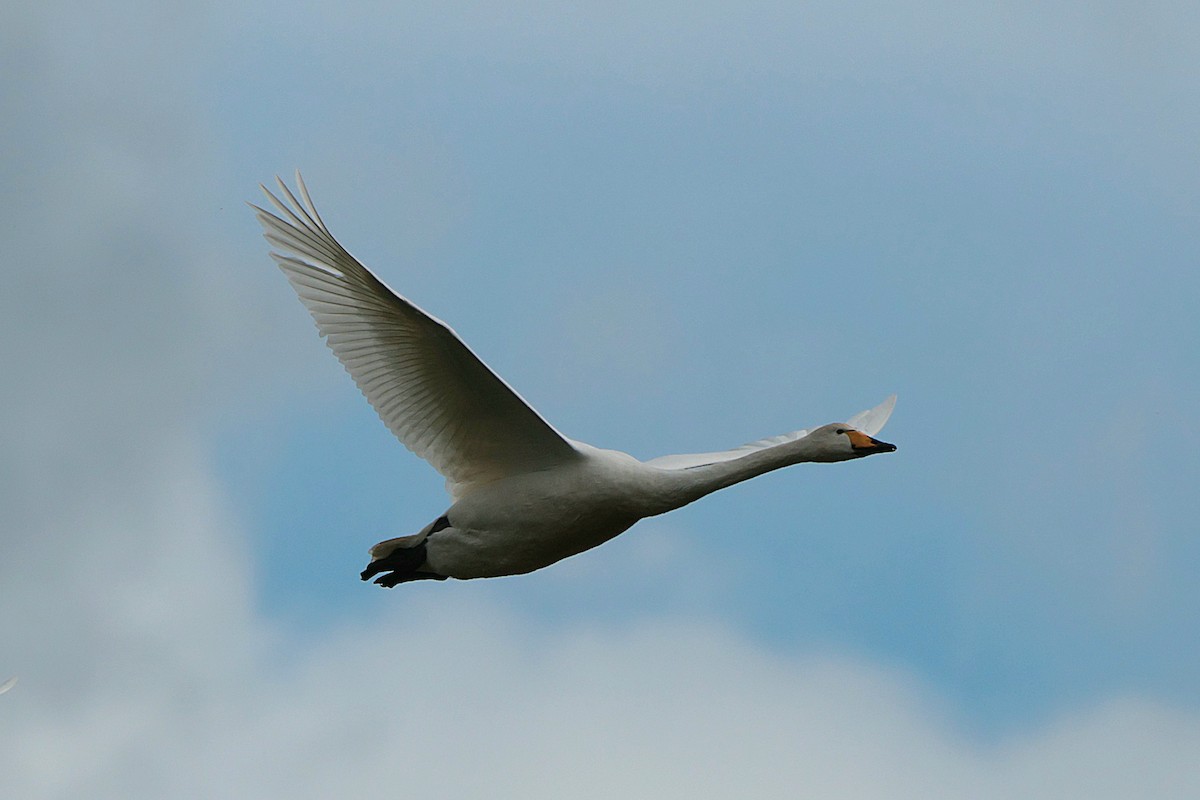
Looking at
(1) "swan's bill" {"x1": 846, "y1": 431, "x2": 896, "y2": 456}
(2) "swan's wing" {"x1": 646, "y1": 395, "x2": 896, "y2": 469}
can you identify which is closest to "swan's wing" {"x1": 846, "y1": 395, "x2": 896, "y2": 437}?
(2) "swan's wing" {"x1": 646, "y1": 395, "x2": 896, "y2": 469}

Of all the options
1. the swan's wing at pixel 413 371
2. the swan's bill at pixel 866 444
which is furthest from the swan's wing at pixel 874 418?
the swan's wing at pixel 413 371

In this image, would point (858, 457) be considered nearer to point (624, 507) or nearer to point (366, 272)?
point (624, 507)

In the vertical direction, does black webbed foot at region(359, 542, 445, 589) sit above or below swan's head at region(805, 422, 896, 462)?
below

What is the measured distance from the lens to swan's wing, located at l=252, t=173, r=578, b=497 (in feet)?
51.5

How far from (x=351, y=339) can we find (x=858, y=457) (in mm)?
4639

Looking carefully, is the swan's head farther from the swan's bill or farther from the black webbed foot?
the black webbed foot

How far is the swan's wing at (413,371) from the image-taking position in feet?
51.5

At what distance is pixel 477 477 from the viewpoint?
16.9m

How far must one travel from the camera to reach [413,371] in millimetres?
16391

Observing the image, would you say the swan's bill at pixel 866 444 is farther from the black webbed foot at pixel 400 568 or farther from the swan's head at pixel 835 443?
the black webbed foot at pixel 400 568

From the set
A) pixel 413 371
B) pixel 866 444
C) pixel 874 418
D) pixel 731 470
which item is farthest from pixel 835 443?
pixel 413 371

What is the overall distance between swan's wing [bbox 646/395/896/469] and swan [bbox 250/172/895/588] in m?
0.91

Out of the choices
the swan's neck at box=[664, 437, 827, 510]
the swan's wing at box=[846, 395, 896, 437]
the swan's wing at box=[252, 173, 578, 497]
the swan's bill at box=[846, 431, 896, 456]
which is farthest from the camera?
the swan's wing at box=[846, 395, 896, 437]

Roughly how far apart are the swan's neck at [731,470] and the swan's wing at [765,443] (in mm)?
194
